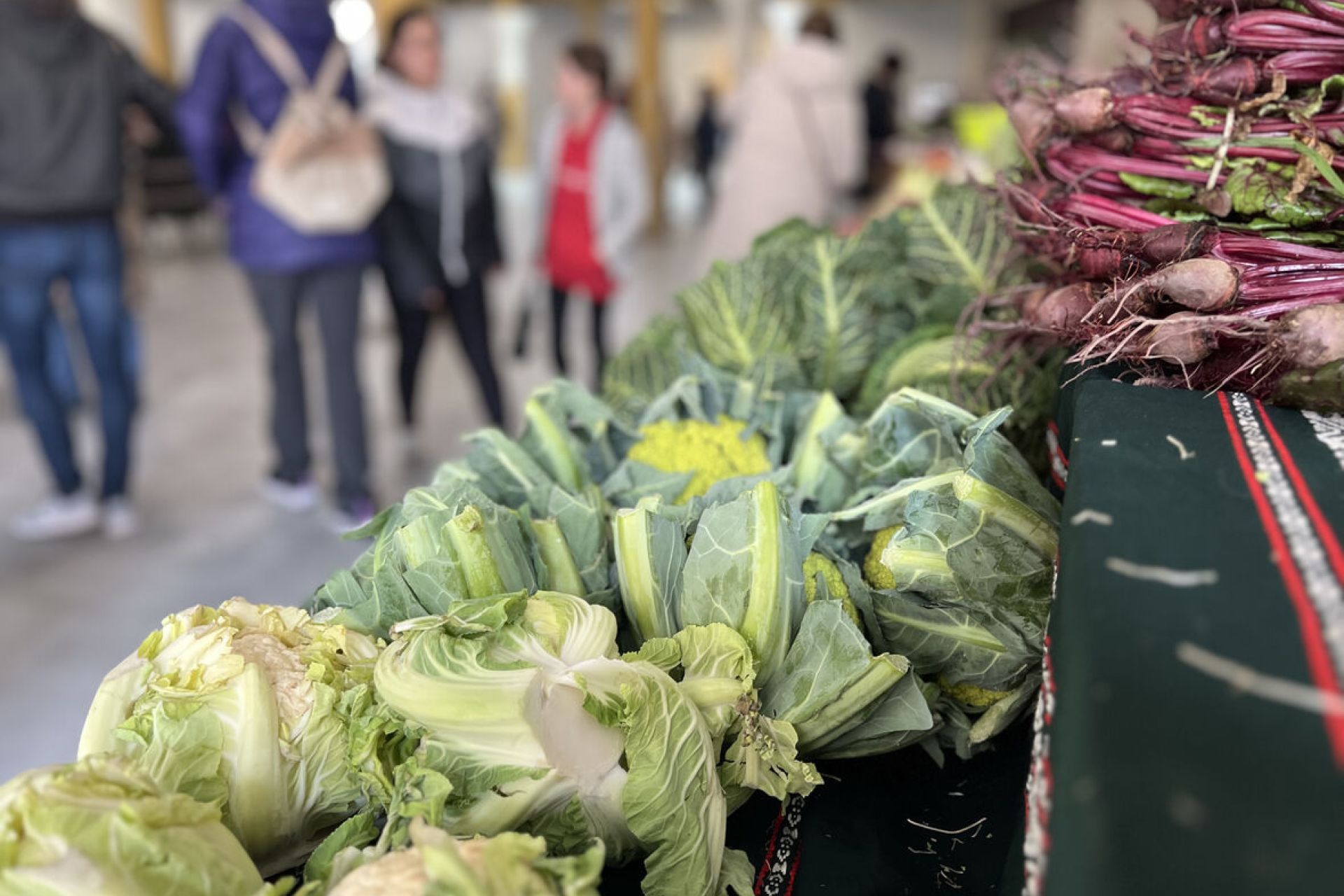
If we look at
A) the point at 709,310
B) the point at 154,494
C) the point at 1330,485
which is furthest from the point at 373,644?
the point at 154,494

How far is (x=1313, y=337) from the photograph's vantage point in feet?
3.03

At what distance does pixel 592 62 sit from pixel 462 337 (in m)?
1.42

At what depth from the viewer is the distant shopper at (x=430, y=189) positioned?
12.0 ft

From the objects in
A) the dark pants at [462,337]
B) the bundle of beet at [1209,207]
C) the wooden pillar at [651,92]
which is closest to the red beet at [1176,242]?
the bundle of beet at [1209,207]

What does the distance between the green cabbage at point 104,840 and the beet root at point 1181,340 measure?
0.96m

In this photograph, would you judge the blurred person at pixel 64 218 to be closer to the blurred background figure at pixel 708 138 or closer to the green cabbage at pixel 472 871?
the green cabbage at pixel 472 871

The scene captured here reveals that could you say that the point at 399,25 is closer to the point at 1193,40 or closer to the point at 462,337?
the point at 462,337

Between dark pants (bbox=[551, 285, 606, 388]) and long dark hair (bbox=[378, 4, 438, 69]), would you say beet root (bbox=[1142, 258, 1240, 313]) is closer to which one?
long dark hair (bbox=[378, 4, 438, 69])

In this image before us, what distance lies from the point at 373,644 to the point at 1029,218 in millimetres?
1049

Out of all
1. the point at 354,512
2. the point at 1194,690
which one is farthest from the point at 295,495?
the point at 1194,690

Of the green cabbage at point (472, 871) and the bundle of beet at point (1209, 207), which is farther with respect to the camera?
the bundle of beet at point (1209, 207)

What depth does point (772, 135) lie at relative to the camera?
4512 mm

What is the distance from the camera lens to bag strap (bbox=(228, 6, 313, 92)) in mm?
3158

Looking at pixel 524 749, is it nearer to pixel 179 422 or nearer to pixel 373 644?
pixel 373 644
